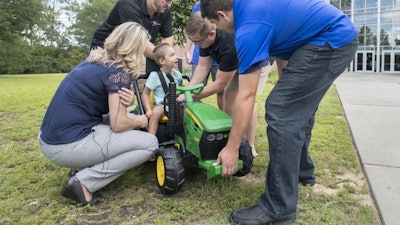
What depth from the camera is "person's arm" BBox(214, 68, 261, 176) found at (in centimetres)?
213

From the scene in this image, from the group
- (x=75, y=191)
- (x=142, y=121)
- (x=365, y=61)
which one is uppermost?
(x=142, y=121)

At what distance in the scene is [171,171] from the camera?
8.45ft

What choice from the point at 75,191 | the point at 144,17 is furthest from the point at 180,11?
the point at 75,191

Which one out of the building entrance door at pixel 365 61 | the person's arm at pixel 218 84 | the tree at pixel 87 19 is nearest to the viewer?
the person's arm at pixel 218 84

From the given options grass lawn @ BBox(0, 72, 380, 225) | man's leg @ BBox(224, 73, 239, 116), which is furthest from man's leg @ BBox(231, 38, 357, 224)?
man's leg @ BBox(224, 73, 239, 116)

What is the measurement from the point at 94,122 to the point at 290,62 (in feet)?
5.04

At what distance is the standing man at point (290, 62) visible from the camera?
206cm

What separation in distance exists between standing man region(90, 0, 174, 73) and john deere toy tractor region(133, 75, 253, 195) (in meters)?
0.95

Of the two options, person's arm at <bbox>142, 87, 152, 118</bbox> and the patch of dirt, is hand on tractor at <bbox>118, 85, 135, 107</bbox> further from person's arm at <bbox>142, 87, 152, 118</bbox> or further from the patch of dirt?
the patch of dirt

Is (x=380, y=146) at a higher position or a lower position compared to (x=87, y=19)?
lower

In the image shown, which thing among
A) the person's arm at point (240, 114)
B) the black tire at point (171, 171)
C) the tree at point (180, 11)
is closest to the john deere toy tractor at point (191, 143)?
the black tire at point (171, 171)

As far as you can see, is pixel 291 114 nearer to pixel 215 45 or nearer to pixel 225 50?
pixel 225 50

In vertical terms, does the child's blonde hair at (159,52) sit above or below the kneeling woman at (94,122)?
above

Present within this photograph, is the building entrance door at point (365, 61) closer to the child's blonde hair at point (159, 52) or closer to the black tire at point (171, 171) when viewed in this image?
the child's blonde hair at point (159, 52)
